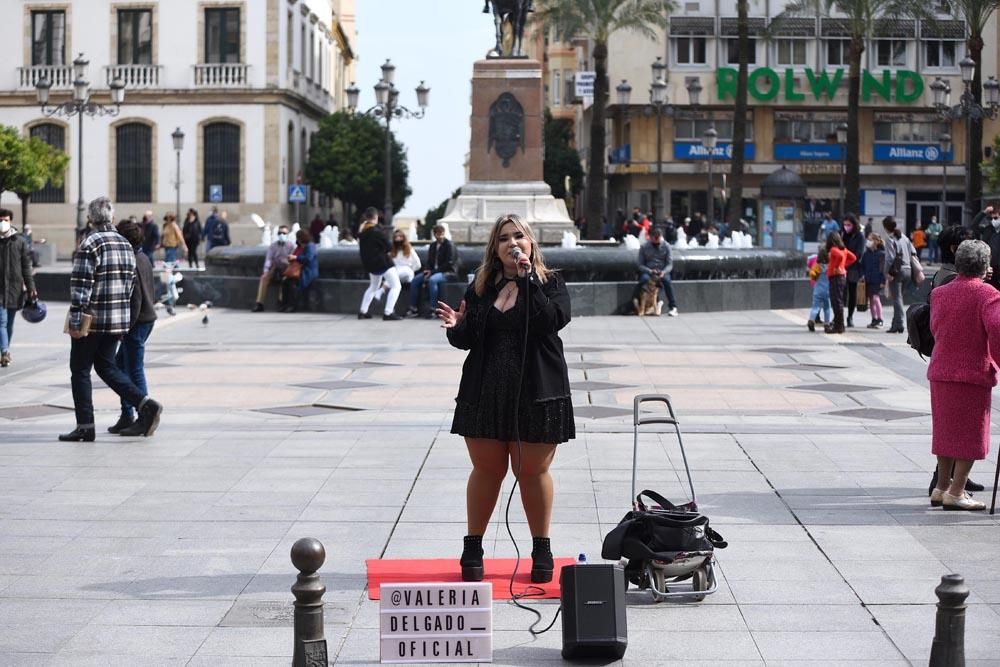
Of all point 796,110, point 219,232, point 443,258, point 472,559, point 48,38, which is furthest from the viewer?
point 796,110

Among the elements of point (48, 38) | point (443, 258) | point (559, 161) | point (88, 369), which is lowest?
point (88, 369)

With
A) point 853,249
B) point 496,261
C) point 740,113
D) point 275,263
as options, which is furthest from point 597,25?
point 496,261

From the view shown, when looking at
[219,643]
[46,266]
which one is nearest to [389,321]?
[219,643]

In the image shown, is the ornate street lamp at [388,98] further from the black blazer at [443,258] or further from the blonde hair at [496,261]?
the blonde hair at [496,261]

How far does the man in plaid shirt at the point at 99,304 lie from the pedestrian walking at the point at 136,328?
242 mm

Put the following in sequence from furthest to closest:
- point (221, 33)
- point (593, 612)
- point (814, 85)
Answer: point (814, 85), point (221, 33), point (593, 612)

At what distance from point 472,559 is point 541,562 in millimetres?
299

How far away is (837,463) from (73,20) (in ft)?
185

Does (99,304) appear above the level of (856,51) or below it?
below

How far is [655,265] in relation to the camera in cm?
2650

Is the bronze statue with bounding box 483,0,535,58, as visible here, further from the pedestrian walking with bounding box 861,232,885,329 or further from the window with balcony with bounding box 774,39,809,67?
the window with balcony with bounding box 774,39,809,67

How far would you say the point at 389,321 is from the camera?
25531mm

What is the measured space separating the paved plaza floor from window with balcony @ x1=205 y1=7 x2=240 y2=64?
153ft

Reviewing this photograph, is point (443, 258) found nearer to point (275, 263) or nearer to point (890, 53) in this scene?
point (275, 263)
